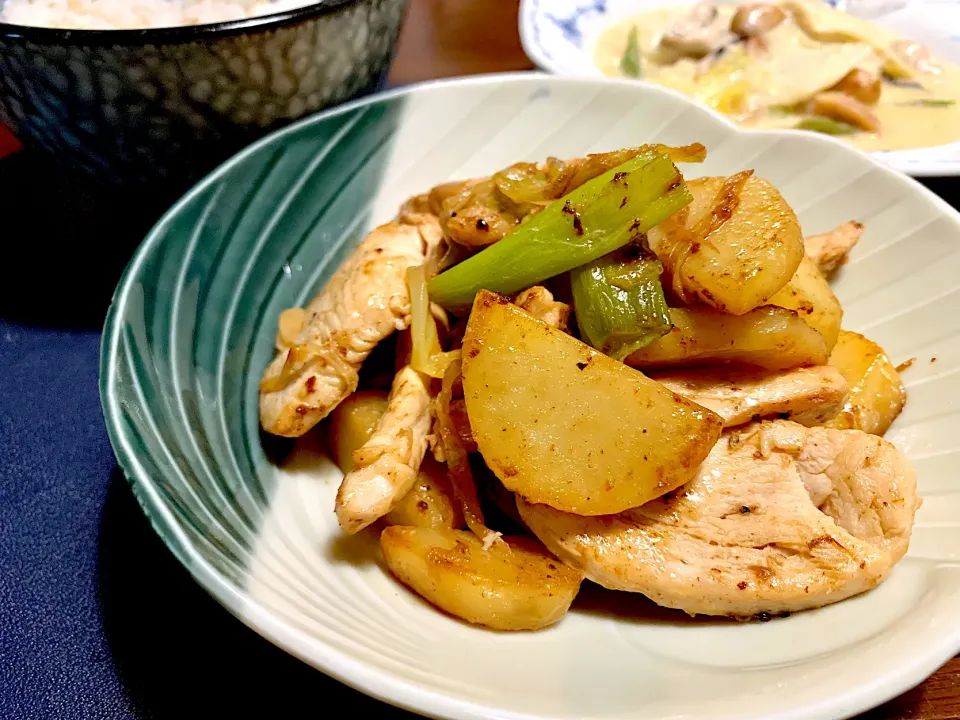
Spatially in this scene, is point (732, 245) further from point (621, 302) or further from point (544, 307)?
point (544, 307)

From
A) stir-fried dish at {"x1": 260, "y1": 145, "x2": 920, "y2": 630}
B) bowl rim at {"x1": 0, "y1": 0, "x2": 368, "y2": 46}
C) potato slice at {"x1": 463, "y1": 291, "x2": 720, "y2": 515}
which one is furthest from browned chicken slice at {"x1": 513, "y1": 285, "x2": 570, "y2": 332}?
bowl rim at {"x1": 0, "y1": 0, "x2": 368, "y2": 46}

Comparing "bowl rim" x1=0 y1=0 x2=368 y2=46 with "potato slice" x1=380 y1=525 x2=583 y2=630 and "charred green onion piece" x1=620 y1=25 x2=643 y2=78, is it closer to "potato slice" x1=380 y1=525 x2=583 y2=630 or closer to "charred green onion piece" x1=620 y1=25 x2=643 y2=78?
"potato slice" x1=380 y1=525 x2=583 y2=630

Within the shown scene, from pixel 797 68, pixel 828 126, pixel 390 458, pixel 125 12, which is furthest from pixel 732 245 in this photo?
pixel 797 68

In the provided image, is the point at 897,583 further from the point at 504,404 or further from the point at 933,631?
the point at 504,404

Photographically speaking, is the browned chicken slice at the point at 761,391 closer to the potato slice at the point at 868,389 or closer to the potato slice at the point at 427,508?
the potato slice at the point at 868,389

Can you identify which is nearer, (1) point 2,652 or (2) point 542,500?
(2) point 542,500

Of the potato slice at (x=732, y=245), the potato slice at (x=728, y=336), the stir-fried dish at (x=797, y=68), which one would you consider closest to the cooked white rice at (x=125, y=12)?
the potato slice at (x=732, y=245)

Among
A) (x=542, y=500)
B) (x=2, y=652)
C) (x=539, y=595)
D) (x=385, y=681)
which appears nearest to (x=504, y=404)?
(x=542, y=500)

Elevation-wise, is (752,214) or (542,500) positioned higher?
(752,214)
